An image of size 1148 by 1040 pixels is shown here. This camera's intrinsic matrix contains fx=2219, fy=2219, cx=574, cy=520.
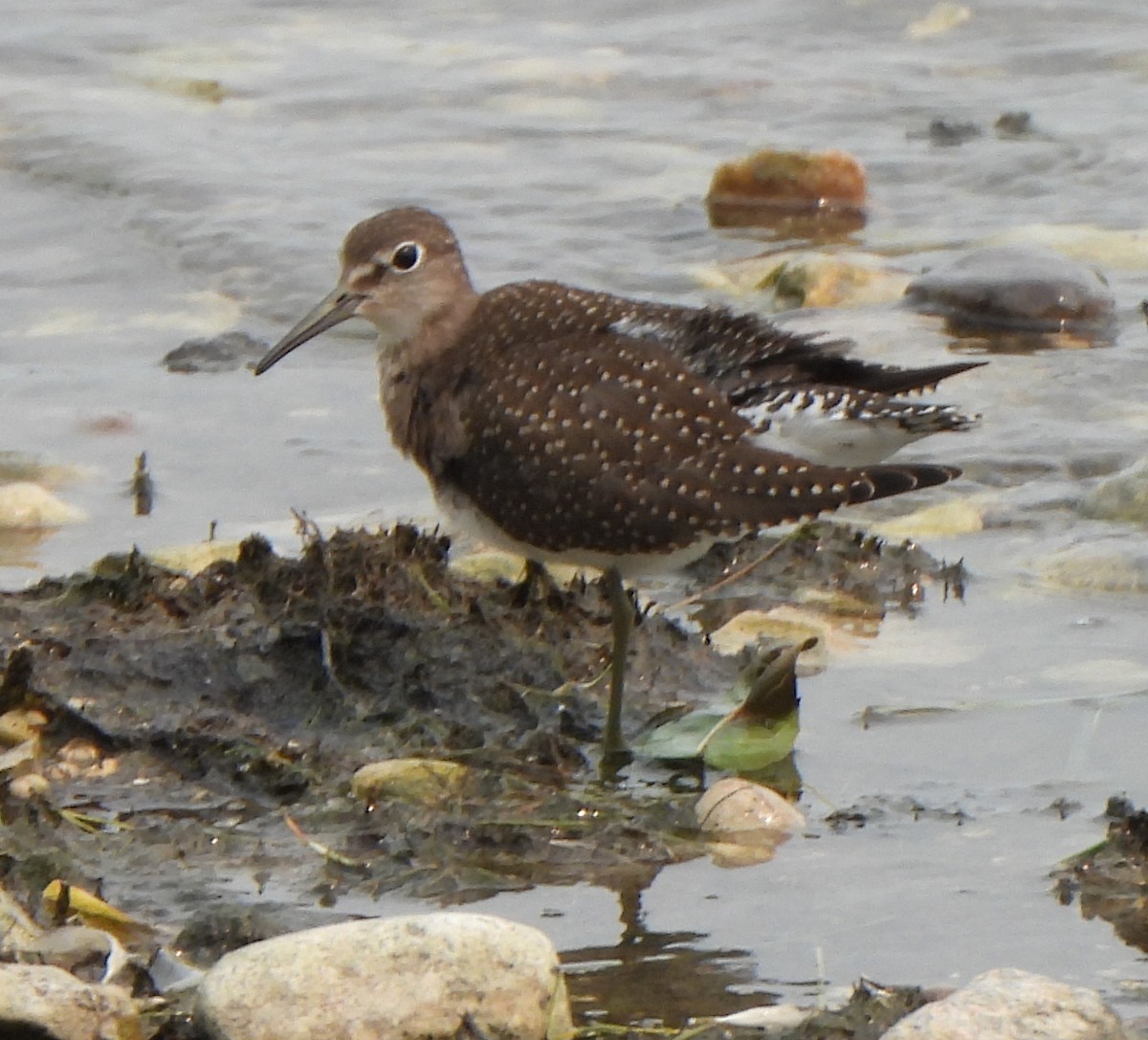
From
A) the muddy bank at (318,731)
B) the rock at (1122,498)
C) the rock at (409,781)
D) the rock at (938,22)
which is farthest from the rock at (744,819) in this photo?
the rock at (938,22)

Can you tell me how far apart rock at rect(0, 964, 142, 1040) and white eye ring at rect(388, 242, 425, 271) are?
2954 mm

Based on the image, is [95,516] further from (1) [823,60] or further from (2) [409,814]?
(1) [823,60]

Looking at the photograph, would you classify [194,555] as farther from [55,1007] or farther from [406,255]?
[55,1007]

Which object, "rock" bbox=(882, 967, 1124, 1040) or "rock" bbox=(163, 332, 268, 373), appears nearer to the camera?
"rock" bbox=(882, 967, 1124, 1040)

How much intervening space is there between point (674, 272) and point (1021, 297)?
1622mm

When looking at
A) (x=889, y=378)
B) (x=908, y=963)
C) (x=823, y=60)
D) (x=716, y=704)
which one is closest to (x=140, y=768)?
(x=716, y=704)

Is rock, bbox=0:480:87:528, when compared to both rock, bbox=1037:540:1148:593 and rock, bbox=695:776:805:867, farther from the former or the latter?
rock, bbox=1037:540:1148:593

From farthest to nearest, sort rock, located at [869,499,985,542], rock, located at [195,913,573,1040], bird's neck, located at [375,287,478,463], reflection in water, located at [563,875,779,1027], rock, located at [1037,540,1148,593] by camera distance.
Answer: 1. rock, located at [869,499,985,542]
2. rock, located at [1037,540,1148,593]
3. bird's neck, located at [375,287,478,463]
4. reflection in water, located at [563,875,779,1027]
5. rock, located at [195,913,573,1040]

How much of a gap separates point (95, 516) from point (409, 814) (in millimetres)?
2384

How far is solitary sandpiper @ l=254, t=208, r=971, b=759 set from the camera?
5508 millimetres

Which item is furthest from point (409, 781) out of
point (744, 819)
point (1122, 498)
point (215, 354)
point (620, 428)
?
point (215, 354)

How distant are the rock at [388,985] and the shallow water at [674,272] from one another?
0.57 metres

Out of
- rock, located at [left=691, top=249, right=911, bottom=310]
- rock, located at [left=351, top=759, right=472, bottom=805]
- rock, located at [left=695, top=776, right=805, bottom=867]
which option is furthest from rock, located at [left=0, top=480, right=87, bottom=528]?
rock, located at [left=691, top=249, right=911, bottom=310]

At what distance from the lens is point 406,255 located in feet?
20.7
